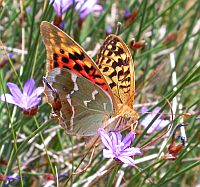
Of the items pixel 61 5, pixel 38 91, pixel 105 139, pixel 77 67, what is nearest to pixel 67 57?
pixel 77 67

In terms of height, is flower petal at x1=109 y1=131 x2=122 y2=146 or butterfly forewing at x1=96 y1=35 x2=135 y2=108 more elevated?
butterfly forewing at x1=96 y1=35 x2=135 y2=108

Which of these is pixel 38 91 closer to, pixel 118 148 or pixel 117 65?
pixel 117 65

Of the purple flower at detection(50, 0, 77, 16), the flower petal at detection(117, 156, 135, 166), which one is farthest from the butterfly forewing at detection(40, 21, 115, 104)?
the purple flower at detection(50, 0, 77, 16)

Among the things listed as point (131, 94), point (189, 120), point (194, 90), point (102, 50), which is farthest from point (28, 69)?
point (194, 90)

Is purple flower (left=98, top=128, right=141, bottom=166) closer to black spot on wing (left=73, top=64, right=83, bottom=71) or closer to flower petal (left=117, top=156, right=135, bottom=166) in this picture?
flower petal (left=117, top=156, right=135, bottom=166)

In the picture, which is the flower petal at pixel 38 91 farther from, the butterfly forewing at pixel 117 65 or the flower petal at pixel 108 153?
the flower petal at pixel 108 153

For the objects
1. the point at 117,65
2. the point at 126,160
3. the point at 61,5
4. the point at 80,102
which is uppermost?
the point at 61,5

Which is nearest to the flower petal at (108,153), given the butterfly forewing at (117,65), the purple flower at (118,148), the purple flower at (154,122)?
the purple flower at (118,148)
